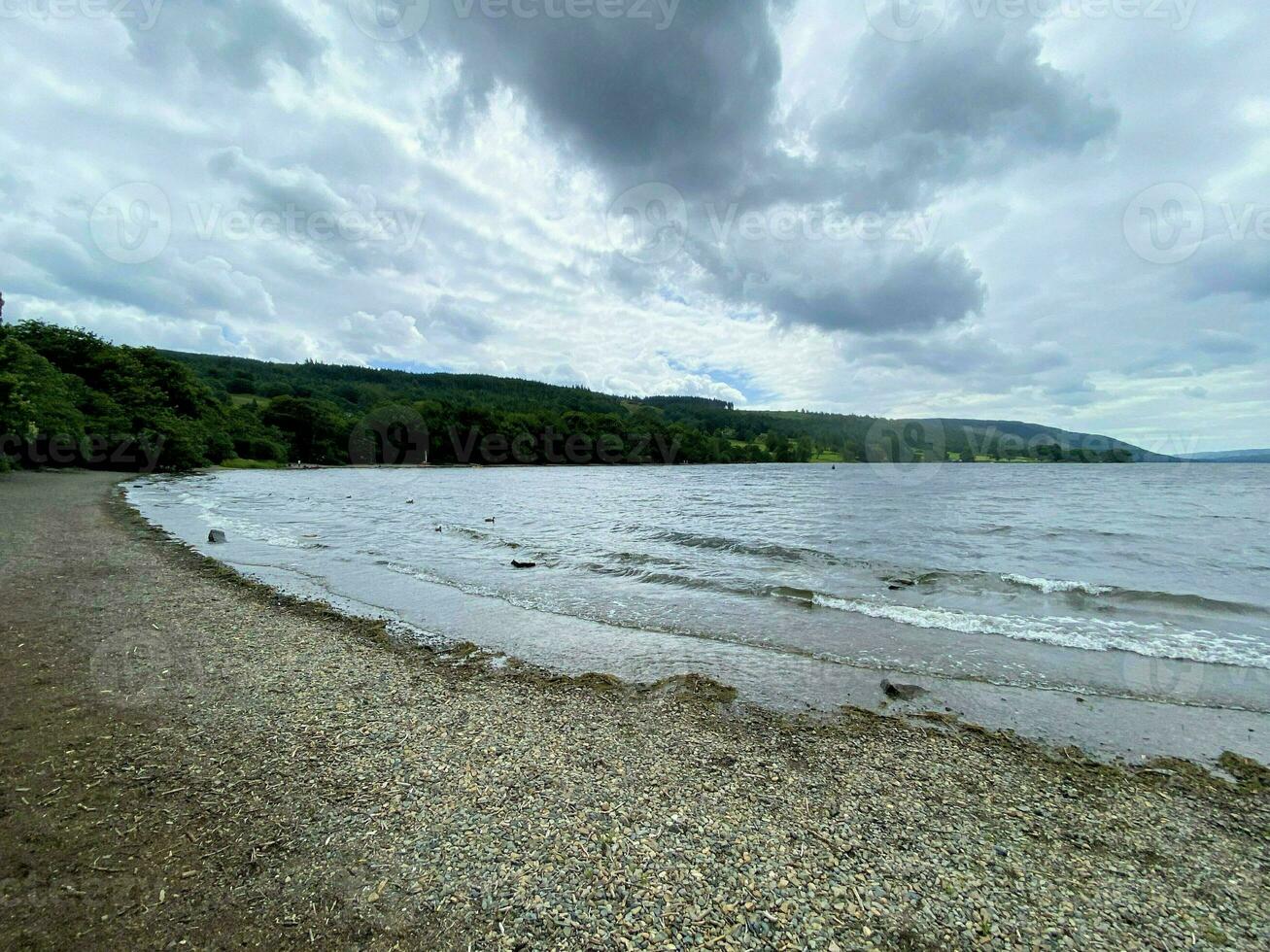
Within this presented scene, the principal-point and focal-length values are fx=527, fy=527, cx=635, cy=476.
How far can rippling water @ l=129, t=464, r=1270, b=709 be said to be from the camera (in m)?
9.73

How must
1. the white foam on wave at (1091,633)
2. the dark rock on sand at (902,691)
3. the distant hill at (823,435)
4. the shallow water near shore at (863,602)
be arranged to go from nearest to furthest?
the dark rock on sand at (902,691)
the shallow water near shore at (863,602)
the white foam on wave at (1091,633)
the distant hill at (823,435)

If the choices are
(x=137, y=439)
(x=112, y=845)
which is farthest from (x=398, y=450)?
(x=112, y=845)

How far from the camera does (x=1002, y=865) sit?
4.39 meters

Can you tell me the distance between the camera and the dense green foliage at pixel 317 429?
171 feet

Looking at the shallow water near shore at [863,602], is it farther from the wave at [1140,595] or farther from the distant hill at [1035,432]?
the distant hill at [1035,432]

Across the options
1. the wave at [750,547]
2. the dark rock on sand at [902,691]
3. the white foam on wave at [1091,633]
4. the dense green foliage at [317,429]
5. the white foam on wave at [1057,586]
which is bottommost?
the wave at [750,547]

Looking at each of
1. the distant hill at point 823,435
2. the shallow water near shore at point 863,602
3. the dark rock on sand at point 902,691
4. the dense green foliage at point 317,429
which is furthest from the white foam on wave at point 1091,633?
the distant hill at point 823,435

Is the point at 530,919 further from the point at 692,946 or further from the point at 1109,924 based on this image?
the point at 1109,924

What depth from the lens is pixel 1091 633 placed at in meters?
11.4

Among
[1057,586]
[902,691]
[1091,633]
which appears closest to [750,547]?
[1057,586]

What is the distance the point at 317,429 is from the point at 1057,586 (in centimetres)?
14575

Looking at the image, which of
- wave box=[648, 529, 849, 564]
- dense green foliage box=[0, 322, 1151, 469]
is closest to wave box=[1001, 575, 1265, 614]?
wave box=[648, 529, 849, 564]

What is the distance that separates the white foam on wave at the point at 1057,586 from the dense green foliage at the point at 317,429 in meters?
55.3

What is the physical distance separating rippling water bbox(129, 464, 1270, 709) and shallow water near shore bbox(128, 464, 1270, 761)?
78 millimetres
